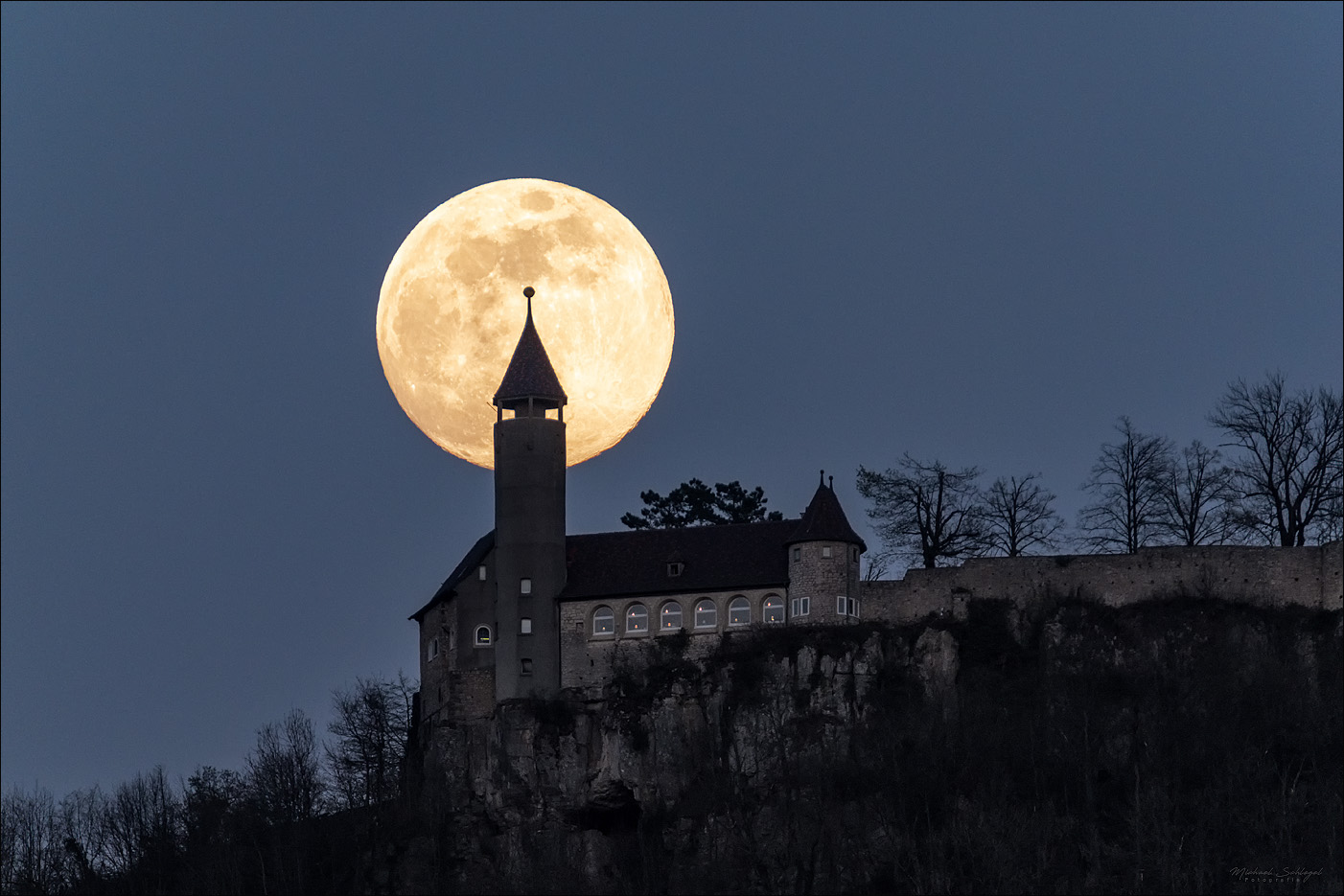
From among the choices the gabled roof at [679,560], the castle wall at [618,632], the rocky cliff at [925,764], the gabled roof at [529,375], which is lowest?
the rocky cliff at [925,764]

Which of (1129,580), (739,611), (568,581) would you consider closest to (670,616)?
(739,611)

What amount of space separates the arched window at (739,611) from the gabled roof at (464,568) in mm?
8891

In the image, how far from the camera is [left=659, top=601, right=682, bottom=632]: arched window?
121 meters

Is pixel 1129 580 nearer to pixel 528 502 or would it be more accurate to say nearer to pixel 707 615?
pixel 707 615

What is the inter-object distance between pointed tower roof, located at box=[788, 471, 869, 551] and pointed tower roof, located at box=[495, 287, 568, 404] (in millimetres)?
9187

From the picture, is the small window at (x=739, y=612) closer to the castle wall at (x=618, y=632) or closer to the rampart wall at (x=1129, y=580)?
the castle wall at (x=618, y=632)

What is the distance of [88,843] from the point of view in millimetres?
126812

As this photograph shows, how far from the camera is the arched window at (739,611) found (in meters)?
120

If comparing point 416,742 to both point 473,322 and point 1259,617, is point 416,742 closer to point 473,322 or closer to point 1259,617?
point 473,322

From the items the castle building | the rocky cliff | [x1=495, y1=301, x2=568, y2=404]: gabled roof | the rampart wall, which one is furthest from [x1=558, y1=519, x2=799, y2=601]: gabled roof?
[x1=495, y1=301, x2=568, y2=404]: gabled roof

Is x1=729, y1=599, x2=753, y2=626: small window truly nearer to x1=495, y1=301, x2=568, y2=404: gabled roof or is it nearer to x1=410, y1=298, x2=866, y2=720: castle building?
x1=410, y1=298, x2=866, y2=720: castle building

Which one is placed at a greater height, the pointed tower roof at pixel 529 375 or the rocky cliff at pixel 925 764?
the pointed tower roof at pixel 529 375

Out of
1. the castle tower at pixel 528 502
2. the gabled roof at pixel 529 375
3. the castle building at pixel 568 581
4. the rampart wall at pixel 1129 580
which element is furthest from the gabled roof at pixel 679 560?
the gabled roof at pixel 529 375

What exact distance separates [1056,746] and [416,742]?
2386 centimetres
